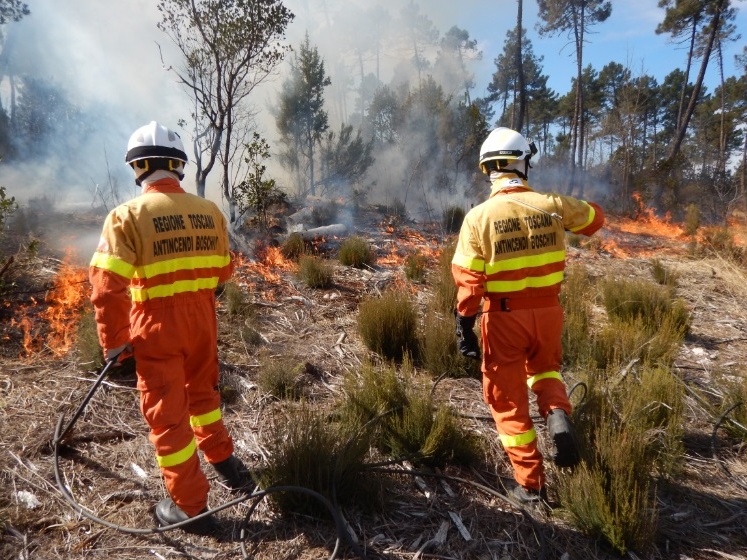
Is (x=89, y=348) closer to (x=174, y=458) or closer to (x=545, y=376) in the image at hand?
(x=174, y=458)

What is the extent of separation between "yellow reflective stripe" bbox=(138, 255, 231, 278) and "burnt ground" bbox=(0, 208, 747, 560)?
1084mm

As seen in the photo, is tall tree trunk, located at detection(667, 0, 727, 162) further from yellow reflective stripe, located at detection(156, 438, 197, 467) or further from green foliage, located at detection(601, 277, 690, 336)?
yellow reflective stripe, located at detection(156, 438, 197, 467)

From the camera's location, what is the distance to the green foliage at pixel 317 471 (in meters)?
2.37

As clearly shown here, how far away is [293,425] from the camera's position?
2.49 m

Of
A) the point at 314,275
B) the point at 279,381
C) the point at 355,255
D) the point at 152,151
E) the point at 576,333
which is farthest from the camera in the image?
the point at 355,255

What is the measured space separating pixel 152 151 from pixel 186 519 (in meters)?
1.96

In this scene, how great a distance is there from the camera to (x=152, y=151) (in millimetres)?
2373

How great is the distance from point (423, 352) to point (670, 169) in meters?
20.1

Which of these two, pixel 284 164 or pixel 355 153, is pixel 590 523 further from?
pixel 284 164

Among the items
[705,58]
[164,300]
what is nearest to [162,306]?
[164,300]

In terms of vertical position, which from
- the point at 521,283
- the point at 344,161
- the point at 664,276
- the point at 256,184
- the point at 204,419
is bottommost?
the point at 204,419

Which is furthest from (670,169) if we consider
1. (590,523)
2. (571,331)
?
(590,523)

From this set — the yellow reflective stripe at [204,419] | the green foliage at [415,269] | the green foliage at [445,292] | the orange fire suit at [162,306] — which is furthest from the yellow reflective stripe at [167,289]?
the green foliage at [415,269]

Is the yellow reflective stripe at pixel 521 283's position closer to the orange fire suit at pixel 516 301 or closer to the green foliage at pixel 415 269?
the orange fire suit at pixel 516 301
